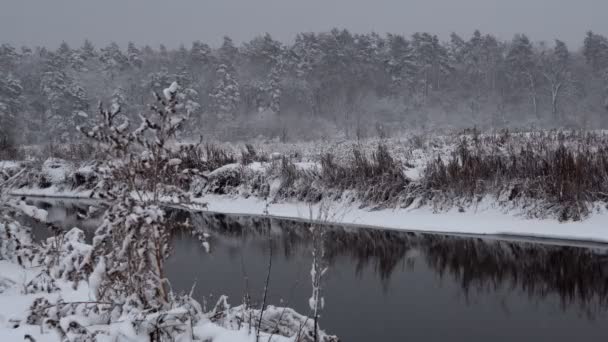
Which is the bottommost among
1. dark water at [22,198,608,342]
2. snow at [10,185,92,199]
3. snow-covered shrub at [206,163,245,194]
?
dark water at [22,198,608,342]

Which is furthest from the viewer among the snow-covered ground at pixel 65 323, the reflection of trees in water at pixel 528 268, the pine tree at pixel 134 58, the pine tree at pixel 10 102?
the pine tree at pixel 134 58

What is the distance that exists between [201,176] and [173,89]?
56cm

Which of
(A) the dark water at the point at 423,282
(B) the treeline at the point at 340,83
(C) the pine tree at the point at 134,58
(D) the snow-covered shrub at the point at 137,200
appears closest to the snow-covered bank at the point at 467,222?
(A) the dark water at the point at 423,282

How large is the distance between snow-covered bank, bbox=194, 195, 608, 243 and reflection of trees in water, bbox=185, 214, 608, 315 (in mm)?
452

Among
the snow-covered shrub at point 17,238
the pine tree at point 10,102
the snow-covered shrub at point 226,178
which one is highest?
the pine tree at point 10,102

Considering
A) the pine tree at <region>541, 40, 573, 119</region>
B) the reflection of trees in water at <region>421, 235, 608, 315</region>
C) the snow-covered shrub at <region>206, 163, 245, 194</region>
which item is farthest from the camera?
the pine tree at <region>541, 40, 573, 119</region>

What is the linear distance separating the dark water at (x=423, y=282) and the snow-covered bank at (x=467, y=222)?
0.41 meters

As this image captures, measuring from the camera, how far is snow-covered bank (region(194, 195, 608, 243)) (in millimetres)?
8727

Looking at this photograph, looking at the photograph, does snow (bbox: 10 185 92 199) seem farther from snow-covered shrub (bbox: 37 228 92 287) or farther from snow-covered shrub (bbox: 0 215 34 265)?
snow-covered shrub (bbox: 37 228 92 287)

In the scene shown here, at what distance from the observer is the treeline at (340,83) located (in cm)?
4547

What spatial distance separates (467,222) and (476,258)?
2.22 metres

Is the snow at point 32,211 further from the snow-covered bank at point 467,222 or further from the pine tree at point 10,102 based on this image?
the pine tree at point 10,102

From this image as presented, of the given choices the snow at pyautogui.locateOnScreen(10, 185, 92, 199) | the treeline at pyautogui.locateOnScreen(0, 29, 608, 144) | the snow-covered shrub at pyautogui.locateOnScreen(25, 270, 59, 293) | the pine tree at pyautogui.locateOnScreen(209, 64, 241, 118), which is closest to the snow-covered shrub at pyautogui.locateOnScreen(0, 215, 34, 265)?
the snow-covered shrub at pyautogui.locateOnScreen(25, 270, 59, 293)

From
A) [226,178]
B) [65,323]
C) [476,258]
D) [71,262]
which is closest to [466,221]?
[476,258]
